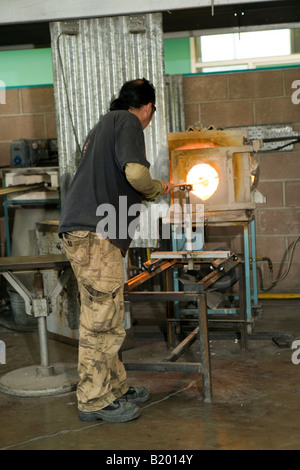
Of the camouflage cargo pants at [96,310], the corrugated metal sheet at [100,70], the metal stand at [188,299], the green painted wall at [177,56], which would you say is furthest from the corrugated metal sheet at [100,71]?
the green painted wall at [177,56]

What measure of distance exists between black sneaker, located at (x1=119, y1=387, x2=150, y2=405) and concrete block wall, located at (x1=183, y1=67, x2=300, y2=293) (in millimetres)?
2699

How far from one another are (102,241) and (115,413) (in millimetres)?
830

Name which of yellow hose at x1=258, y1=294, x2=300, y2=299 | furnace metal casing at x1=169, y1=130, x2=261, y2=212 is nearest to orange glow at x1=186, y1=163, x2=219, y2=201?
furnace metal casing at x1=169, y1=130, x2=261, y2=212

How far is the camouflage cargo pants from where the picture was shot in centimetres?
290

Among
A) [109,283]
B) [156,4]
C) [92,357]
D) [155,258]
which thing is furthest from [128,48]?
[92,357]

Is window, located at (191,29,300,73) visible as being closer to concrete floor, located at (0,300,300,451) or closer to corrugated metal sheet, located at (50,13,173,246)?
corrugated metal sheet, located at (50,13,173,246)

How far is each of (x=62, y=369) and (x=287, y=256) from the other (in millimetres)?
2745

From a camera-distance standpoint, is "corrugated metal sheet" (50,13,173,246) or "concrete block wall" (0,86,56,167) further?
"concrete block wall" (0,86,56,167)

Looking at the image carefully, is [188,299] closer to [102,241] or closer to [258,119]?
[102,241]

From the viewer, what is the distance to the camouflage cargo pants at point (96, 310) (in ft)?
9.52

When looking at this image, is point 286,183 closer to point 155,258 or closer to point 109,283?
point 155,258

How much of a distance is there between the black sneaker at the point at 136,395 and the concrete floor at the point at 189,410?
0.04 meters

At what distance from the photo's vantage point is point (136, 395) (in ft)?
10.6

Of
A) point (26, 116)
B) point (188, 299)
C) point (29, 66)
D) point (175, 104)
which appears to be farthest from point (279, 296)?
point (29, 66)
